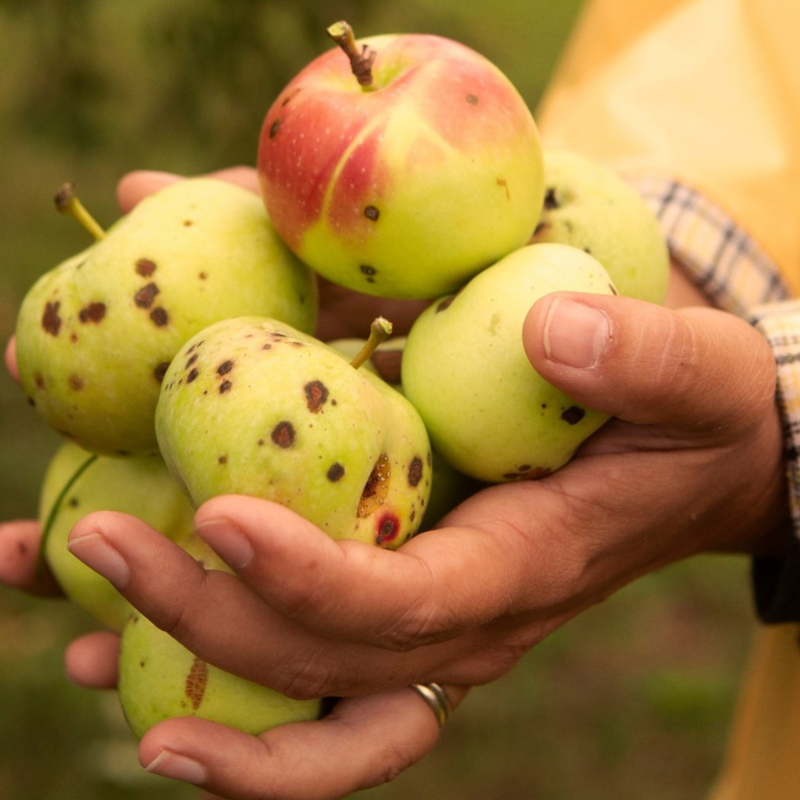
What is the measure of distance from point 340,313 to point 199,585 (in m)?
0.74

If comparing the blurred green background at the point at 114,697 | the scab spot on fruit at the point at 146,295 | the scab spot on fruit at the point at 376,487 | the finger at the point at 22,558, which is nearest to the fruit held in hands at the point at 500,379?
the scab spot on fruit at the point at 376,487

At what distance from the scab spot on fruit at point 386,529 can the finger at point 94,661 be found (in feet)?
1.87

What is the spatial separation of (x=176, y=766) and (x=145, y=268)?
2.05 ft

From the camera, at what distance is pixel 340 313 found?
174 cm

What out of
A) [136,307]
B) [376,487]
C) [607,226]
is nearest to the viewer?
[376,487]

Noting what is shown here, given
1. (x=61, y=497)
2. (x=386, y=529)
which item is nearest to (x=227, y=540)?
(x=386, y=529)

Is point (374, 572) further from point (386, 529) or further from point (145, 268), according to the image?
point (145, 268)

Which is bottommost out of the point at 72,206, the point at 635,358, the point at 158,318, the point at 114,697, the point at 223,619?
the point at 114,697

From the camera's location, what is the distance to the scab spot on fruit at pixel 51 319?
130cm

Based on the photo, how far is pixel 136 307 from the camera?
4.13ft

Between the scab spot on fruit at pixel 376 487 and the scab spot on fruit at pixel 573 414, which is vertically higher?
the scab spot on fruit at pixel 376 487

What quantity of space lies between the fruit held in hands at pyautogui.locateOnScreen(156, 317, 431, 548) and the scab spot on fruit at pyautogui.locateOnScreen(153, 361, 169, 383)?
0.10 meters

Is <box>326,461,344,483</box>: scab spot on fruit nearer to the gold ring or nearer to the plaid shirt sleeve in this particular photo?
the gold ring

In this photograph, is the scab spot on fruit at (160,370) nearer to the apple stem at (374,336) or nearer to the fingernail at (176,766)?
the apple stem at (374,336)
